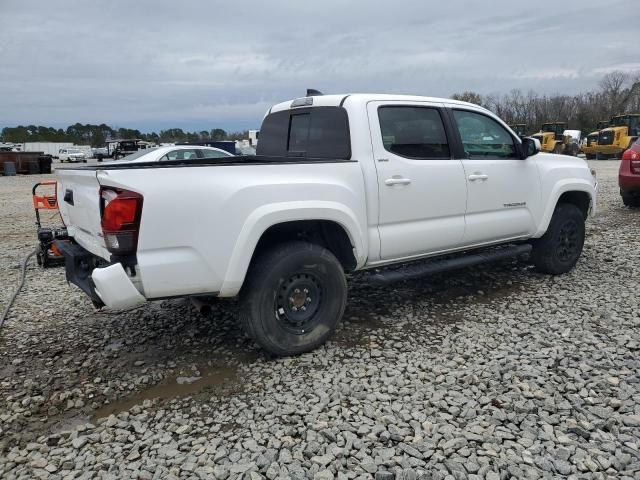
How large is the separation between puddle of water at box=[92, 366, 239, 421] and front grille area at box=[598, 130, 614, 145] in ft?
102

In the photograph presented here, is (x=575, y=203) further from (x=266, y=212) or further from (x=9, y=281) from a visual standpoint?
(x=9, y=281)

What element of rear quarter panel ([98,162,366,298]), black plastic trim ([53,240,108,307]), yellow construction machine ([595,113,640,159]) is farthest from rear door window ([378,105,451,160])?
yellow construction machine ([595,113,640,159])

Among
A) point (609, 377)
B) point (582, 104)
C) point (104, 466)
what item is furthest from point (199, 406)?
point (582, 104)

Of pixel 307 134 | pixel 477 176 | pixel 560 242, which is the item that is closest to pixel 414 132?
pixel 477 176

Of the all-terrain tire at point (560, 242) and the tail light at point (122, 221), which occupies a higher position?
the tail light at point (122, 221)

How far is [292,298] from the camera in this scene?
152 inches

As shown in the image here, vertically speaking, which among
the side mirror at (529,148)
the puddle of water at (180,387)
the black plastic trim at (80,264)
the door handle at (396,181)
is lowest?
the puddle of water at (180,387)

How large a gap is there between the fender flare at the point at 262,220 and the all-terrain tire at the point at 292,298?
0.17 meters

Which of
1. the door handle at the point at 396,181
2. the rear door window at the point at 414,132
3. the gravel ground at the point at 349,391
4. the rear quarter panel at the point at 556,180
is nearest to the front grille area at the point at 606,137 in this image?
the rear quarter panel at the point at 556,180

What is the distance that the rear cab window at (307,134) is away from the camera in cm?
430

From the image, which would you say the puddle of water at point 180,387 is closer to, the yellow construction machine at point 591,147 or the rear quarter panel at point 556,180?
the rear quarter panel at point 556,180

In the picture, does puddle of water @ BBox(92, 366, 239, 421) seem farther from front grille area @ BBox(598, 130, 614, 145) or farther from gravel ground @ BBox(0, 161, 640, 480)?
front grille area @ BBox(598, 130, 614, 145)

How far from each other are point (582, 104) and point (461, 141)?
62558 millimetres

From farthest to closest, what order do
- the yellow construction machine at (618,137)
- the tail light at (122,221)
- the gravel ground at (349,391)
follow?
the yellow construction machine at (618,137) < the tail light at (122,221) < the gravel ground at (349,391)
